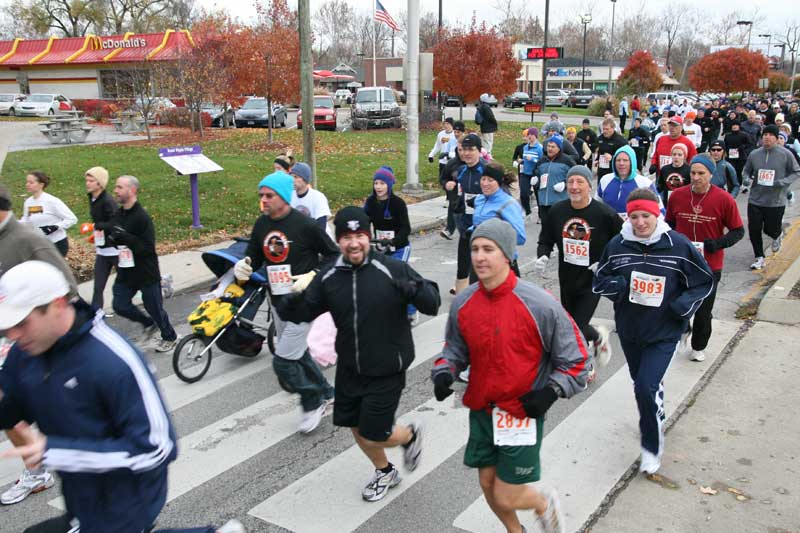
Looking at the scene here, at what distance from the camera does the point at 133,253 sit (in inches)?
275

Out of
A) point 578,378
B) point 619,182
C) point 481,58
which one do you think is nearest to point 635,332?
point 578,378

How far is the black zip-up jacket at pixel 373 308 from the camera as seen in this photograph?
4.17m

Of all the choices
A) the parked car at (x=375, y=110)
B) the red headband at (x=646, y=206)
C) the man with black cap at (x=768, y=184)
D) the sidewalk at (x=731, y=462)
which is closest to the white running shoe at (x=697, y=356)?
the sidewalk at (x=731, y=462)

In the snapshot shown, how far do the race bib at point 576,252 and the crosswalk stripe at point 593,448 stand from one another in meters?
1.19

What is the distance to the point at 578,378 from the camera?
11.5ft

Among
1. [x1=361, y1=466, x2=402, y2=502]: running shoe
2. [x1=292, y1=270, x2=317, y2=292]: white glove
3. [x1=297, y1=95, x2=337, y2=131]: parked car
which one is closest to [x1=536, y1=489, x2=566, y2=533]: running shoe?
[x1=361, y1=466, x2=402, y2=502]: running shoe

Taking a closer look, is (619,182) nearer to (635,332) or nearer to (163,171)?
(635,332)

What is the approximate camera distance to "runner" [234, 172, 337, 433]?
17.9 feet

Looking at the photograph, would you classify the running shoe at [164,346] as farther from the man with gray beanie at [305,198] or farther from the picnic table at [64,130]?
the picnic table at [64,130]

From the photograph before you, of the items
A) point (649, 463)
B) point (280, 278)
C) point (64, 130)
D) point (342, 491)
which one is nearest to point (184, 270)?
point (280, 278)

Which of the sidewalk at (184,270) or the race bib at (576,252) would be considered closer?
the race bib at (576,252)

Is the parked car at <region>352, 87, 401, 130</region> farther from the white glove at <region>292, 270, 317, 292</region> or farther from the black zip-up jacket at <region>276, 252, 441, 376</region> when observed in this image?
the black zip-up jacket at <region>276, 252, 441, 376</region>

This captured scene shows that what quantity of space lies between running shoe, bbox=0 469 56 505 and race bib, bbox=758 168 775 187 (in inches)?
387

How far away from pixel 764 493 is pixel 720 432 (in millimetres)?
903
